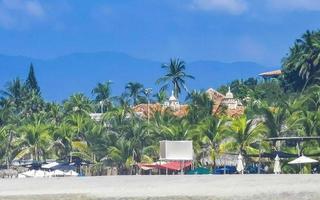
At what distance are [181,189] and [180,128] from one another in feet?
88.9

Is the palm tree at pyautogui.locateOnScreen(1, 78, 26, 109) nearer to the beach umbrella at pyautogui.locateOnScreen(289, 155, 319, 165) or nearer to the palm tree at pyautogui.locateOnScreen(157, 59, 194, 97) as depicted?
the palm tree at pyautogui.locateOnScreen(157, 59, 194, 97)

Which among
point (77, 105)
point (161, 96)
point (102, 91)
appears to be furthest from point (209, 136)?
point (102, 91)

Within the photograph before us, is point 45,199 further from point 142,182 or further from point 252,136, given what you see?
point 252,136

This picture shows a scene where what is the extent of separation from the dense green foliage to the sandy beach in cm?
1638

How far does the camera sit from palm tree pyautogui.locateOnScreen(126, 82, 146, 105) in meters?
119

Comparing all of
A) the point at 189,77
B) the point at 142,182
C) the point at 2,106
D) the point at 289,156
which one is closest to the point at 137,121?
the point at 289,156

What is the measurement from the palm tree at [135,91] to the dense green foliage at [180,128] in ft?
73.0

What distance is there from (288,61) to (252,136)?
33.4 m

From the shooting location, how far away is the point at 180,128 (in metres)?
63.7

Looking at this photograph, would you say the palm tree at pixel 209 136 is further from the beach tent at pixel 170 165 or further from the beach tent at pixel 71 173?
the beach tent at pixel 71 173

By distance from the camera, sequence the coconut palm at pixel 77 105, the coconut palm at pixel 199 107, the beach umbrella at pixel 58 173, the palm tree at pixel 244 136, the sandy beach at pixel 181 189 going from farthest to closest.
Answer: the coconut palm at pixel 77 105 < the coconut palm at pixel 199 107 < the beach umbrella at pixel 58 173 < the palm tree at pixel 244 136 < the sandy beach at pixel 181 189

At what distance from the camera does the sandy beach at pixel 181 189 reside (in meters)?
32.6

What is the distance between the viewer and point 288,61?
3533 inches

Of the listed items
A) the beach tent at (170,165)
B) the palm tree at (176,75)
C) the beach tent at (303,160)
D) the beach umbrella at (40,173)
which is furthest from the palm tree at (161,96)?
the beach tent at (303,160)
